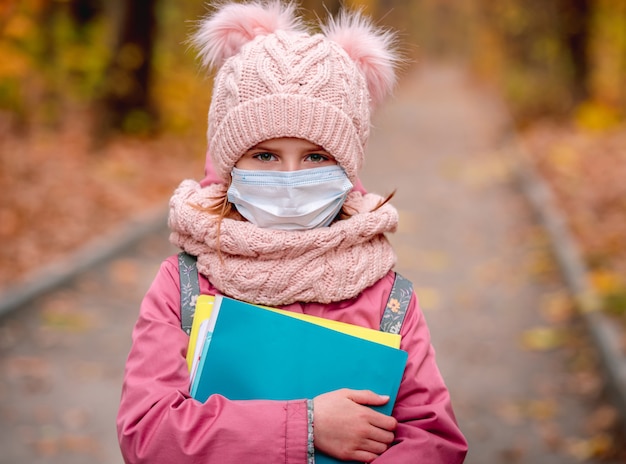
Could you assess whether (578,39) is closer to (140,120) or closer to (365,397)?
(140,120)

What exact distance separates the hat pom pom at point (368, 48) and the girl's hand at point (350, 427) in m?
0.96

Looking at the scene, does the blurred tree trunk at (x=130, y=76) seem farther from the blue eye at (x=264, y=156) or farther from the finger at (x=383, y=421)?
the finger at (x=383, y=421)

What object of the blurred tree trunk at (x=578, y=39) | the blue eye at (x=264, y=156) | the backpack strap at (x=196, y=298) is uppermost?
the blurred tree trunk at (x=578, y=39)

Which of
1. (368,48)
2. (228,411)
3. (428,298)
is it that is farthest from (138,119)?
(228,411)

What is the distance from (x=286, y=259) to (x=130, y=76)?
1231 centimetres

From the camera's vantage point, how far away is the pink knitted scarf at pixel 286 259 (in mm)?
2150

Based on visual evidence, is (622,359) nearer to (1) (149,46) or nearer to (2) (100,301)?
(2) (100,301)

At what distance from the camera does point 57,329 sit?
6.40 meters

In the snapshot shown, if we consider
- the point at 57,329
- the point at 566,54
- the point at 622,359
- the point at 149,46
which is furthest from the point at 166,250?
the point at 566,54

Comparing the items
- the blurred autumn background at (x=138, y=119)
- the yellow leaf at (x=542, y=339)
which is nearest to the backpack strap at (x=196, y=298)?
the blurred autumn background at (x=138, y=119)

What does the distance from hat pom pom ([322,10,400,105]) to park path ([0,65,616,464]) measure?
12 centimetres

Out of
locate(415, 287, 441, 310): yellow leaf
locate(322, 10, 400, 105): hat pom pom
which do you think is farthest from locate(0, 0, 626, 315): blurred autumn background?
locate(415, 287, 441, 310): yellow leaf

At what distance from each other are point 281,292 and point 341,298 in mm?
165

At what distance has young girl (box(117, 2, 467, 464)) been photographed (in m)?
2.00
